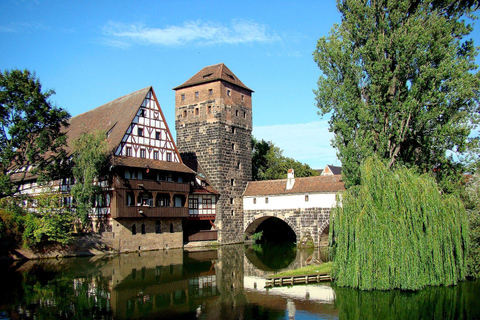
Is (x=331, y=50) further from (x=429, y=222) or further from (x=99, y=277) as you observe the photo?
(x=99, y=277)

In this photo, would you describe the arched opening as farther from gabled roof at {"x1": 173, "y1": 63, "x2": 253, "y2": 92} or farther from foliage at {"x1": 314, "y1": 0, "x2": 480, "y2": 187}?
foliage at {"x1": 314, "y1": 0, "x2": 480, "y2": 187}

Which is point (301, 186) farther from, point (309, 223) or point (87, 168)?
point (87, 168)

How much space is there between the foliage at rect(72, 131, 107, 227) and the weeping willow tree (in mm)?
18171

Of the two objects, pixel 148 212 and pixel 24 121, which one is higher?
pixel 24 121

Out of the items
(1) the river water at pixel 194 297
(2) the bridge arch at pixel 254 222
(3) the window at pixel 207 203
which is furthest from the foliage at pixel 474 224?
(3) the window at pixel 207 203

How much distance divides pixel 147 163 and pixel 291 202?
41.1ft

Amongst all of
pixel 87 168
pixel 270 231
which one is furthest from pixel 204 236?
pixel 87 168

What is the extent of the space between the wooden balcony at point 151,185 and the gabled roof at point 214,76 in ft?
33.8

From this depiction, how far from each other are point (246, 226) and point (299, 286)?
22.6 meters

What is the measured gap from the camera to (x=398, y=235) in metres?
16.0

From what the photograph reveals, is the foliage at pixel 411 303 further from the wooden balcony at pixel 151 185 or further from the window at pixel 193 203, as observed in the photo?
the window at pixel 193 203

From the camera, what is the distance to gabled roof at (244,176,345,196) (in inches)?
1400

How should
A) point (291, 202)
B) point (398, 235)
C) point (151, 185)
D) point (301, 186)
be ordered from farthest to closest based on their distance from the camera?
point (301, 186) < point (291, 202) < point (151, 185) < point (398, 235)

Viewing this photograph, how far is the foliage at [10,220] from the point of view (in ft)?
86.3
